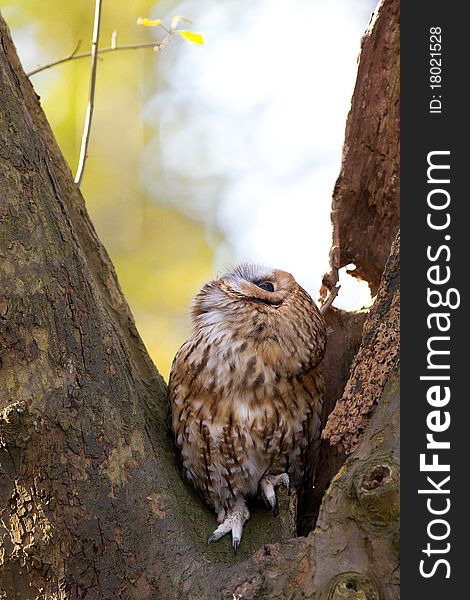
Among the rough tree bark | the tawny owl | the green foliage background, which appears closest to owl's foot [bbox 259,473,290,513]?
the tawny owl

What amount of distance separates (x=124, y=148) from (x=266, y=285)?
5.47m

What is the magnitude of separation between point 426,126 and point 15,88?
98 cm

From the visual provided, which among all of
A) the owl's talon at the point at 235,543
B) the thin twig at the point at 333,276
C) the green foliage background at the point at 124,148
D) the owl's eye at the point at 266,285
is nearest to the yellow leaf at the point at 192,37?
the thin twig at the point at 333,276

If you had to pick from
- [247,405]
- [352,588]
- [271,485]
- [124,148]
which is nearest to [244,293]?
[247,405]

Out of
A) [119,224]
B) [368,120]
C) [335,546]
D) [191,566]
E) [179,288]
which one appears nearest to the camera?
[335,546]

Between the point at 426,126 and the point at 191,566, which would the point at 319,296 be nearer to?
the point at 426,126

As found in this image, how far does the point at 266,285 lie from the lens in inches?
103

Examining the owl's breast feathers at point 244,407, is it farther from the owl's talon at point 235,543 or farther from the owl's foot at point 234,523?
the owl's talon at point 235,543

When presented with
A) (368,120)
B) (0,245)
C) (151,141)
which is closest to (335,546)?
(0,245)

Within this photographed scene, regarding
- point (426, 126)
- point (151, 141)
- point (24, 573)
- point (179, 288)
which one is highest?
point (151, 141)

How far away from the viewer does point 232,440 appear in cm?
236

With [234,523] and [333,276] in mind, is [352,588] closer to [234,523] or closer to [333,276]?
[234,523]

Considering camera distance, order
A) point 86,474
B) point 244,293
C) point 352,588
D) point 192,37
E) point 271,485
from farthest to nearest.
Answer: point 192,37 < point 244,293 < point 271,485 < point 86,474 < point 352,588

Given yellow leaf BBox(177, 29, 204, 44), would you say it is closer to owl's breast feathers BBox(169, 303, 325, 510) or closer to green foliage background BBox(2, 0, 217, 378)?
owl's breast feathers BBox(169, 303, 325, 510)
